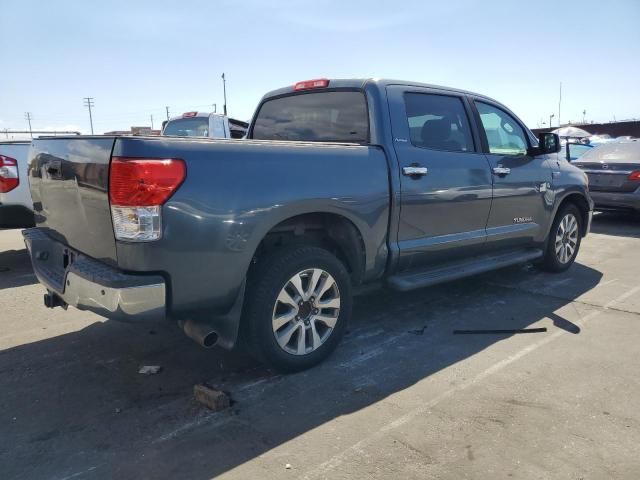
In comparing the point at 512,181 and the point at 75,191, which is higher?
the point at 75,191

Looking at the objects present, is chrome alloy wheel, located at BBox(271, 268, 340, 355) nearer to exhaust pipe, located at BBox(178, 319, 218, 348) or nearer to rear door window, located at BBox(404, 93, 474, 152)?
exhaust pipe, located at BBox(178, 319, 218, 348)

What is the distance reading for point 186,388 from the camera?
321 centimetres

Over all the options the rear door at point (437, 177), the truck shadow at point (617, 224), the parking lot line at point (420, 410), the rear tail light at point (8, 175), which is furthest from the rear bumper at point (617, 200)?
the rear tail light at point (8, 175)

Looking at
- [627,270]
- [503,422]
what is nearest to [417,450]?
[503,422]

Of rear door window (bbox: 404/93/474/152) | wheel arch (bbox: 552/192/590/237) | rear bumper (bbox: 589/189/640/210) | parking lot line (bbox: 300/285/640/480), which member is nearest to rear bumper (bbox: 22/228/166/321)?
parking lot line (bbox: 300/285/640/480)

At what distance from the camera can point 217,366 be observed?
351 cm

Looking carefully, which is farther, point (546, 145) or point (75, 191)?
point (546, 145)

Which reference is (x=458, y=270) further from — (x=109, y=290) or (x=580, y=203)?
(x=109, y=290)

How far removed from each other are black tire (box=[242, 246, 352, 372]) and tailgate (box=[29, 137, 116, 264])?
2.78 ft

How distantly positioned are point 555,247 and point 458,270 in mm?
2013

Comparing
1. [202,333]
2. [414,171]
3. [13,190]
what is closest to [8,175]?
[13,190]

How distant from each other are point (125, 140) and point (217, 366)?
1658 mm

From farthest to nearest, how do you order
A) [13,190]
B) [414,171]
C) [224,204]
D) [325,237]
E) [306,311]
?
[13,190] → [414,171] → [325,237] → [306,311] → [224,204]

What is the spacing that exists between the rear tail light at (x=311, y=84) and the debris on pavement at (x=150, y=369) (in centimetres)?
252
